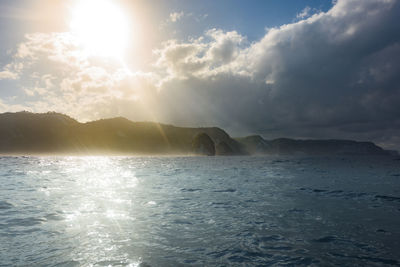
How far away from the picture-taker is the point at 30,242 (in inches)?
360

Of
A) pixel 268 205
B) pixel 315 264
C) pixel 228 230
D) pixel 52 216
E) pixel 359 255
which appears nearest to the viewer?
pixel 315 264

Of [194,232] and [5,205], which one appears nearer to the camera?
[194,232]

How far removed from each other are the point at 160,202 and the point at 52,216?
22.5 ft

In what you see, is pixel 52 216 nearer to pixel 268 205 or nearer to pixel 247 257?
pixel 247 257

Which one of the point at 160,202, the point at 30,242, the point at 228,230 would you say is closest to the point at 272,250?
the point at 228,230

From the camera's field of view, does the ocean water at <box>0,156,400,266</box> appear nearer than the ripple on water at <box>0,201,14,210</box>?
Yes

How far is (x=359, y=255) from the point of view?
27.9 ft

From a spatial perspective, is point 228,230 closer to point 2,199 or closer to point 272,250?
point 272,250

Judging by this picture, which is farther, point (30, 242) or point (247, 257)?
point (30, 242)

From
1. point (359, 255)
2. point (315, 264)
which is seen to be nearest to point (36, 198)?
→ point (315, 264)

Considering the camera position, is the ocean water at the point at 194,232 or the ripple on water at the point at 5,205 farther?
the ripple on water at the point at 5,205

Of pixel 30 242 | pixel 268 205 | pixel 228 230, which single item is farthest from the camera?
pixel 268 205

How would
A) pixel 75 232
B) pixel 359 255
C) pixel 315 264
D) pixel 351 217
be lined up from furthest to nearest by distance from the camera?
pixel 351 217, pixel 75 232, pixel 359 255, pixel 315 264

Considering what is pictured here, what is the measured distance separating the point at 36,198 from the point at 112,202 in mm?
6134
